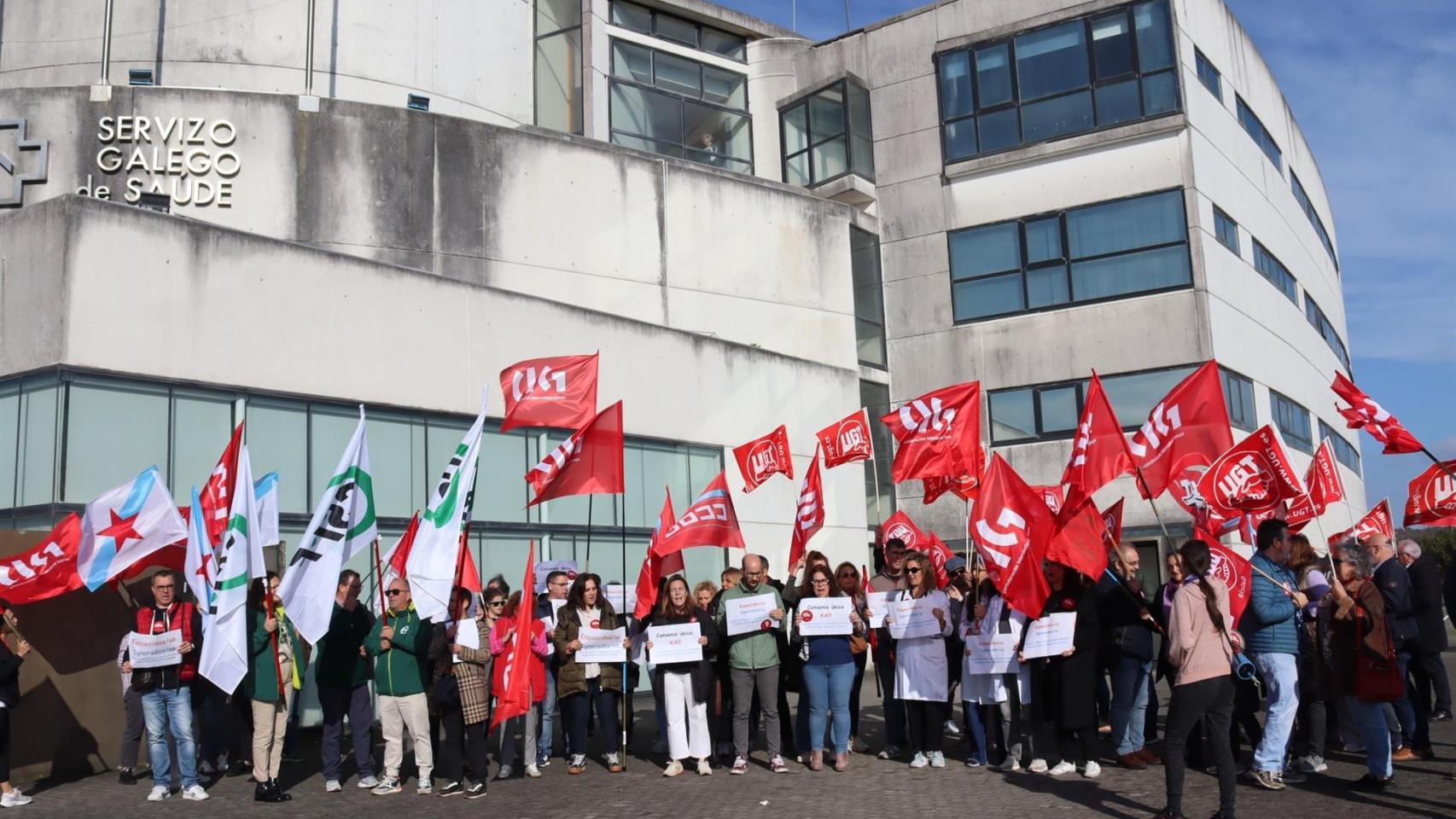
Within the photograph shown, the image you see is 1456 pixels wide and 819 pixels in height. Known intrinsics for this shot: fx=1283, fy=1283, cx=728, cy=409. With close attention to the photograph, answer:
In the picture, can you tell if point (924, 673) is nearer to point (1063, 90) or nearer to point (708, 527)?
point (708, 527)

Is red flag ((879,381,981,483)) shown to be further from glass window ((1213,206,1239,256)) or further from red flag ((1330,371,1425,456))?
Answer: glass window ((1213,206,1239,256))

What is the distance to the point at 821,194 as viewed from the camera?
28.5m

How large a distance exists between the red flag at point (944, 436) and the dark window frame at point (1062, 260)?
1219 centimetres

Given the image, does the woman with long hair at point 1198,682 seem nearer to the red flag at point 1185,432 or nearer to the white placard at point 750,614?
the red flag at point 1185,432

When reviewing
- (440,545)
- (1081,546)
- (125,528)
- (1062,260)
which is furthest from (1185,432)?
(1062,260)

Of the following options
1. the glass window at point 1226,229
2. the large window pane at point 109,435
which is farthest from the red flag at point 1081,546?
the glass window at point 1226,229

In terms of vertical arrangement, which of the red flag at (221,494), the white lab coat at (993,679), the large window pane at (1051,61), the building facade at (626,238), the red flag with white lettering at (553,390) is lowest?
the white lab coat at (993,679)

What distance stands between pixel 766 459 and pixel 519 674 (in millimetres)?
7872

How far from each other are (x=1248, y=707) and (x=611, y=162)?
16894mm

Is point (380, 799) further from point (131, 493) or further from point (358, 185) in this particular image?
point (358, 185)

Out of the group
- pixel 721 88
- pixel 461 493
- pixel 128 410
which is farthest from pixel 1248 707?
pixel 721 88

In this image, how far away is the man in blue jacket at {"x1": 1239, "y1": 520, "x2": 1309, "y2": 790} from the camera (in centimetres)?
982

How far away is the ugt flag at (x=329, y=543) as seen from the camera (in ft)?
36.5

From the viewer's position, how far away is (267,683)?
1168cm
